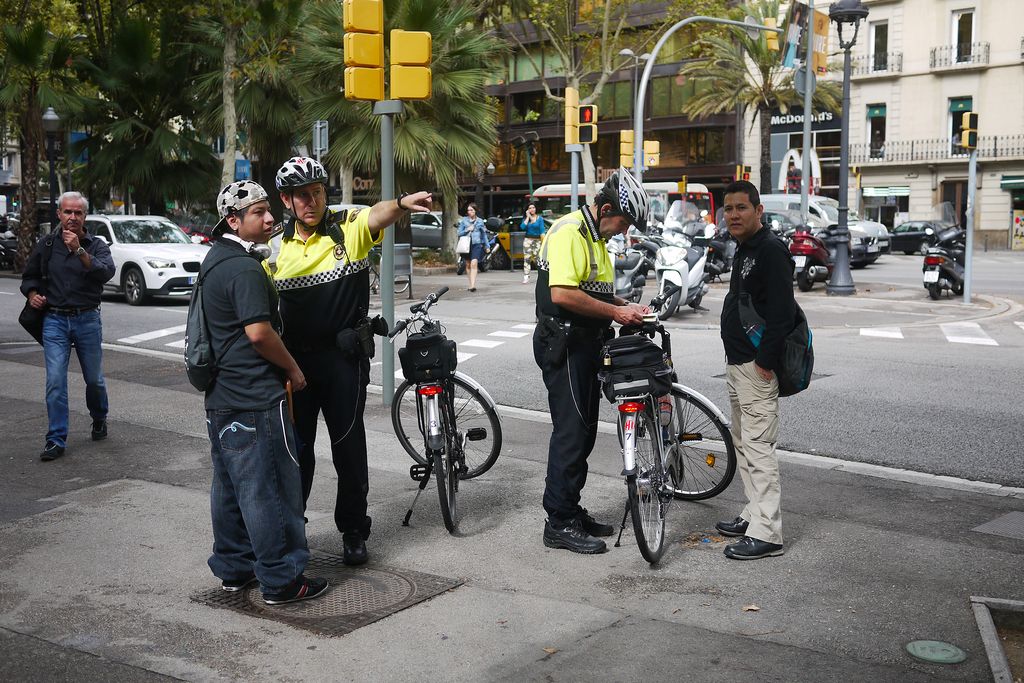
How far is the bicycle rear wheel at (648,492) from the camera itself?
16.8ft

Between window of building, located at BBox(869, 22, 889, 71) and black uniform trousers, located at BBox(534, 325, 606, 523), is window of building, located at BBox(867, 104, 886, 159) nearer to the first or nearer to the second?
window of building, located at BBox(869, 22, 889, 71)

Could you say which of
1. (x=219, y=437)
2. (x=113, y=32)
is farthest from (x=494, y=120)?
(x=219, y=437)

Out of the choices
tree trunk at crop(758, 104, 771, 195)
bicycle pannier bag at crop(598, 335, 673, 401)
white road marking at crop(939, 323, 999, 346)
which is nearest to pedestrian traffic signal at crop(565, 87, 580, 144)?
white road marking at crop(939, 323, 999, 346)

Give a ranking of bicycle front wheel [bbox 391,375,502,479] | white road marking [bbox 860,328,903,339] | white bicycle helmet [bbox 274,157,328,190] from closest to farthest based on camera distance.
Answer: white bicycle helmet [bbox 274,157,328,190] < bicycle front wheel [bbox 391,375,502,479] < white road marking [bbox 860,328,903,339]

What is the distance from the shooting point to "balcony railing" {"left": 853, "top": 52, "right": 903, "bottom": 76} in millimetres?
49000

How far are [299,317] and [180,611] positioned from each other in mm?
1347

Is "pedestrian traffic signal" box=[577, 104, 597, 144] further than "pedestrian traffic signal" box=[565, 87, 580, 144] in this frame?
Yes

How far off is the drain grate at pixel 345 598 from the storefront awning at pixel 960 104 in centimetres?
4825

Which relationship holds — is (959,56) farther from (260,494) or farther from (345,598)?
(260,494)

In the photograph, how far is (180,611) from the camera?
15.2 feet

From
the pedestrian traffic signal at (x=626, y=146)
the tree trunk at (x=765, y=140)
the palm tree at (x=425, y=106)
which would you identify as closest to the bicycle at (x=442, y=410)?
the palm tree at (x=425, y=106)

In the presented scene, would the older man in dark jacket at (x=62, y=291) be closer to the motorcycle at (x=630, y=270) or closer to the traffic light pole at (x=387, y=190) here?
the traffic light pole at (x=387, y=190)

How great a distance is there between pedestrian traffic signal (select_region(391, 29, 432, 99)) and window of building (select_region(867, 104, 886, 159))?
45070 millimetres

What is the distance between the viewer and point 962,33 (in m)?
47.5
